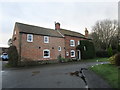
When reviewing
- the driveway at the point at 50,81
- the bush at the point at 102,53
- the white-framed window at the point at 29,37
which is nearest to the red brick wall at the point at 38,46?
the white-framed window at the point at 29,37

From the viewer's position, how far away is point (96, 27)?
138ft

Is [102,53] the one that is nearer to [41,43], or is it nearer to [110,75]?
[41,43]

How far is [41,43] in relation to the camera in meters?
23.5

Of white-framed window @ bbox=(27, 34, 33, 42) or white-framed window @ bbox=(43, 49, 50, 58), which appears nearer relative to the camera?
white-framed window @ bbox=(27, 34, 33, 42)

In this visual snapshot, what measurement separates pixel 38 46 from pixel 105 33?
2792cm

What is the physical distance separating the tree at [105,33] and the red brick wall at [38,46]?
759 inches

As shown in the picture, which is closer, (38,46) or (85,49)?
(38,46)

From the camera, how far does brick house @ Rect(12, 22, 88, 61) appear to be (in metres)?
21.0

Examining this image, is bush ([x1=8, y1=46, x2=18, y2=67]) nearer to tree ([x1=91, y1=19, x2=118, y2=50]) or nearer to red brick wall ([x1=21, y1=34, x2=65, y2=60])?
red brick wall ([x1=21, y1=34, x2=65, y2=60])

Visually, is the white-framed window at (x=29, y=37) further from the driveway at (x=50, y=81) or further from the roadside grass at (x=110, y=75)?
the roadside grass at (x=110, y=75)

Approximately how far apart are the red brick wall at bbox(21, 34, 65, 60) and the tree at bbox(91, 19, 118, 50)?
1928 cm

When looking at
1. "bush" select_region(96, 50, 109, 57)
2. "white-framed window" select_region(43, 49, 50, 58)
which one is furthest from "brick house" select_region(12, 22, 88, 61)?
"bush" select_region(96, 50, 109, 57)

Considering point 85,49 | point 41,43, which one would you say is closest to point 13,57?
point 41,43

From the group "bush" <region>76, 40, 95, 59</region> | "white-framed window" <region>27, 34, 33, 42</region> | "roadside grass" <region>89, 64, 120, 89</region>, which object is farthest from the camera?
"bush" <region>76, 40, 95, 59</region>
